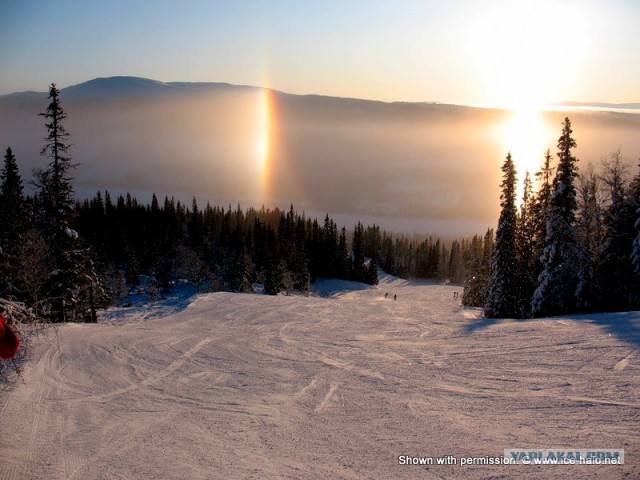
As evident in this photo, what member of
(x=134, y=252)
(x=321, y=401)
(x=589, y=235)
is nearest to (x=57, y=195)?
(x=321, y=401)

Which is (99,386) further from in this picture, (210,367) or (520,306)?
(520,306)

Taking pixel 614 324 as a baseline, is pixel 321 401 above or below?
below

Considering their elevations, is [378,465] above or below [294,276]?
above

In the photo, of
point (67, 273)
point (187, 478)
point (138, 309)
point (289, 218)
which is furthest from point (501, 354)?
point (289, 218)

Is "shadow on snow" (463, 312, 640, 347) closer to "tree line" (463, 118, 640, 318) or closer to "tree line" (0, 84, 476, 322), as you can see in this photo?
"tree line" (463, 118, 640, 318)

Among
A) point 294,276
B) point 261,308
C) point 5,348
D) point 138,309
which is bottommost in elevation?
point 294,276

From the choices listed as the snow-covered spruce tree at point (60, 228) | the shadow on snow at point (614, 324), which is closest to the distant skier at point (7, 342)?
the shadow on snow at point (614, 324)

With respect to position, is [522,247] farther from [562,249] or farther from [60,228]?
[60,228]
